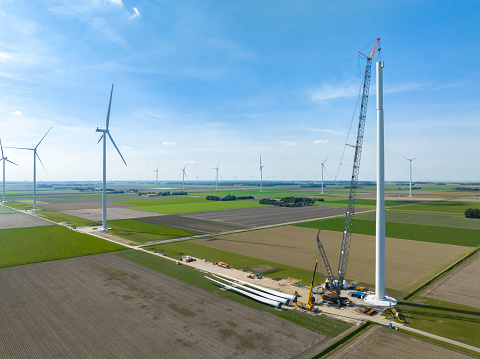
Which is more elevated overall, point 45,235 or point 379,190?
point 379,190

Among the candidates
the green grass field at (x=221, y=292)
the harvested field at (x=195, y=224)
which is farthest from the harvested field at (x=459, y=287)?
the harvested field at (x=195, y=224)

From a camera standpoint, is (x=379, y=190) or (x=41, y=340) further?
(x=379, y=190)

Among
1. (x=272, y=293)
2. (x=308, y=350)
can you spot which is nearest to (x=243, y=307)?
(x=272, y=293)

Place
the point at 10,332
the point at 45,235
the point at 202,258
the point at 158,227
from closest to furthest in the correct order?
the point at 10,332 → the point at 202,258 → the point at 45,235 → the point at 158,227

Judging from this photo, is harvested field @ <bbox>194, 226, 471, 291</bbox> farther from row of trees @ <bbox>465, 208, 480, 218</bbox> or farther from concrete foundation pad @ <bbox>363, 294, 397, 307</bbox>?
row of trees @ <bbox>465, 208, 480, 218</bbox>

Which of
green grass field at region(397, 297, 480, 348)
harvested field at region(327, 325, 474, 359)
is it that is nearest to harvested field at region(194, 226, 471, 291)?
green grass field at region(397, 297, 480, 348)

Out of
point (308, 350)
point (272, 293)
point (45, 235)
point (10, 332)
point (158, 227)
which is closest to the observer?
point (308, 350)

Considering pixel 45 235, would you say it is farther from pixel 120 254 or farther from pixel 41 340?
pixel 41 340

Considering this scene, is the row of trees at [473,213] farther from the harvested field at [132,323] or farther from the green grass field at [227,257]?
the harvested field at [132,323]
